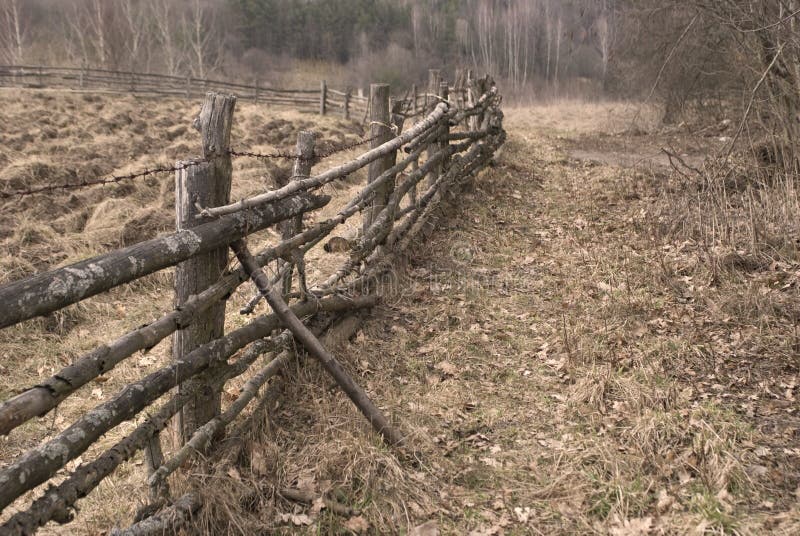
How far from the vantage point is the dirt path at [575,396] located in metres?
3.17

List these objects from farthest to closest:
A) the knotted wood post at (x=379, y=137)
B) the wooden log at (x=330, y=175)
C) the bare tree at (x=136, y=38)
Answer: the bare tree at (x=136, y=38)
the knotted wood post at (x=379, y=137)
the wooden log at (x=330, y=175)

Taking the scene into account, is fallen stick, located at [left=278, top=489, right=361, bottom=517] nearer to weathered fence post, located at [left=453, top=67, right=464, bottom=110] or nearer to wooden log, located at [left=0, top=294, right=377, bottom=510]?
wooden log, located at [left=0, top=294, right=377, bottom=510]

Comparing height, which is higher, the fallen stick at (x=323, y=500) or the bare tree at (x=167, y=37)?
the bare tree at (x=167, y=37)

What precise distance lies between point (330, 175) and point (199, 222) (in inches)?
46.7

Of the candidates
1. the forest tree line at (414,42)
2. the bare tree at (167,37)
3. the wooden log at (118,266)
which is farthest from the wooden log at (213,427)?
the bare tree at (167,37)

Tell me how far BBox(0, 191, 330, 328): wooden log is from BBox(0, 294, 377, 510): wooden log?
21.3 inches

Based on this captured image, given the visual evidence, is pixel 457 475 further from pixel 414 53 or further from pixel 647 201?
pixel 414 53

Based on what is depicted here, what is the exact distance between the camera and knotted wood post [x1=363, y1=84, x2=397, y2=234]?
5582 mm

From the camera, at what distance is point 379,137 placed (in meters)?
5.59

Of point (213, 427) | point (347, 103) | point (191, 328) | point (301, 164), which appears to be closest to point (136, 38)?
point (347, 103)

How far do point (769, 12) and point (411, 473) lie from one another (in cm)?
717

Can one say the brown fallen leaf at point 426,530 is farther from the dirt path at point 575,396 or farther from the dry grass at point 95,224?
the dry grass at point 95,224

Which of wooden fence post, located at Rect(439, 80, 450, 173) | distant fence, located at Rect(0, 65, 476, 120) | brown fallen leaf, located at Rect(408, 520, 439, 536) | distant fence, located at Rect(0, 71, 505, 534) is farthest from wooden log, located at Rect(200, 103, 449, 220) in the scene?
distant fence, located at Rect(0, 65, 476, 120)

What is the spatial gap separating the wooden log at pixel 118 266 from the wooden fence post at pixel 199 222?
136 millimetres
